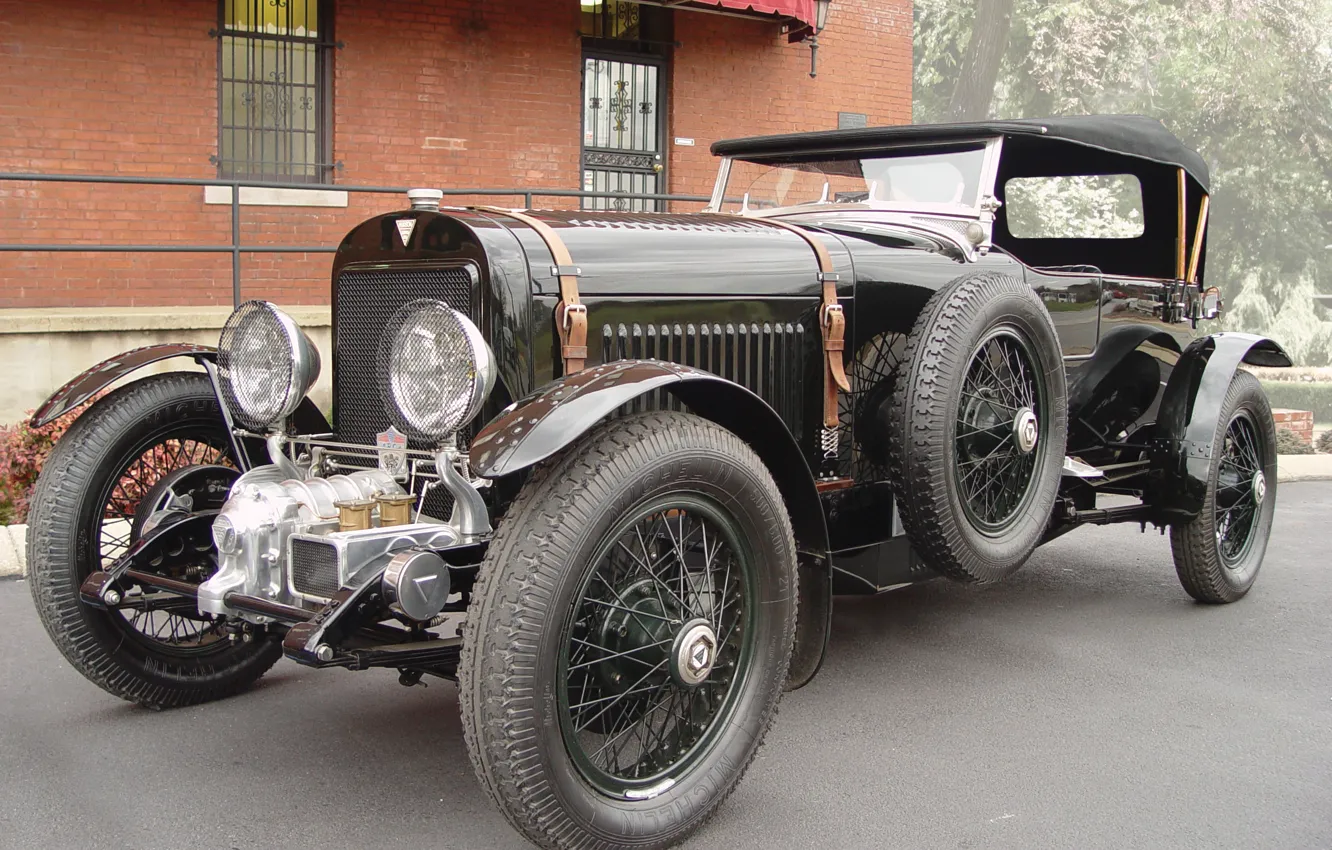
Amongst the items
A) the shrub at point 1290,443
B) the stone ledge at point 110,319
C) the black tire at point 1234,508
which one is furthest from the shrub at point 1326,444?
the stone ledge at point 110,319

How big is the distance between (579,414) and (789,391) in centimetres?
131

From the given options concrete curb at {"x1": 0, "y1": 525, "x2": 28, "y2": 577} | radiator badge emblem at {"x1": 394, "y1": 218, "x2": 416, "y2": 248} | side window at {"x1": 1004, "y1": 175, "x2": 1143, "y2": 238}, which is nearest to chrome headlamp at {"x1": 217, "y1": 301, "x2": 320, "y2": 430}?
radiator badge emblem at {"x1": 394, "y1": 218, "x2": 416, "y2": 248}

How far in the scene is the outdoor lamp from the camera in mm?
10906

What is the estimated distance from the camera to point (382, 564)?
2.88 metres

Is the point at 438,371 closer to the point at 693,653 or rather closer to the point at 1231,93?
the point at 693,653

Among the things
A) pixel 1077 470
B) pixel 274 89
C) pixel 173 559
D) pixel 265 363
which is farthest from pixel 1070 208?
pixel 173 559

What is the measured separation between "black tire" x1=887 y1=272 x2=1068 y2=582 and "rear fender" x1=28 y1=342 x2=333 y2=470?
1.77 metres

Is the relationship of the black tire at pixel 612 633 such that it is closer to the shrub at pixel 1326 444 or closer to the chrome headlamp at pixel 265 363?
the chrome headlamp at pixel 265 363

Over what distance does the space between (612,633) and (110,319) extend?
6.27 m

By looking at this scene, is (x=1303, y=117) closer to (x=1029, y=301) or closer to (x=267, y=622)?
(x=1029, y=301)

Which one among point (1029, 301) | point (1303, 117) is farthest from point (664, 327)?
point (1303, 117)

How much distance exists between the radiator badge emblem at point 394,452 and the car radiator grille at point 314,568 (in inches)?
14.2

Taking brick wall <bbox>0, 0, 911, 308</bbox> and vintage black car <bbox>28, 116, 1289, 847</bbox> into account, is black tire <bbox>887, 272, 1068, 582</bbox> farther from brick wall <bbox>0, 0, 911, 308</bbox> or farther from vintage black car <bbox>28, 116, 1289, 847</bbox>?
brick wall <bbox>0, 0, 911, 308</bbox>

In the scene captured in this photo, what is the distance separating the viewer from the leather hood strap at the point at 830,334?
12.5 feet
